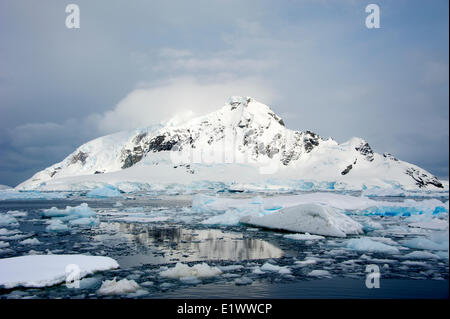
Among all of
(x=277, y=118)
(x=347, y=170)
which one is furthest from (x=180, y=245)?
(x=277, y=118)

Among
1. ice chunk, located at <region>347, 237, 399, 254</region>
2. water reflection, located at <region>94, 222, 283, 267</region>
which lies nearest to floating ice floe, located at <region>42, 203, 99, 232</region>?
water reflection, located at <region>94, 222, 283, 267</region>

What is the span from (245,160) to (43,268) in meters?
112

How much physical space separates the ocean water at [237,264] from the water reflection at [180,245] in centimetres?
3

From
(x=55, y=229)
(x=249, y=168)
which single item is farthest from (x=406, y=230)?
(x=249, y=168)

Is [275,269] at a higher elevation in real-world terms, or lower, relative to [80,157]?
lower

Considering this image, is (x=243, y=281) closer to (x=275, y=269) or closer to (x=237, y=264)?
(x=275, y=269)

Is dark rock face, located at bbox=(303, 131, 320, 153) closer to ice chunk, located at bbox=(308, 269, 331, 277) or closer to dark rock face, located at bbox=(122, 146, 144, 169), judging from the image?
dark rock face, located at bbox=(122, 146, 144, 169)

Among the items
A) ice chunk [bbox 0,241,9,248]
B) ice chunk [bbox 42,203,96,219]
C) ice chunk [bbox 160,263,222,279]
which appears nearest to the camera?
ice chunk [bbox 160,263,222,279]

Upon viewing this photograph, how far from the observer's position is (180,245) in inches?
452

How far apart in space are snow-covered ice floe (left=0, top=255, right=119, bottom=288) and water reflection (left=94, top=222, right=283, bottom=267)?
2.52 ft

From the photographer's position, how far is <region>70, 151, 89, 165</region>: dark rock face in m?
174

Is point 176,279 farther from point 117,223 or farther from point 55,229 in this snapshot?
point 117,223

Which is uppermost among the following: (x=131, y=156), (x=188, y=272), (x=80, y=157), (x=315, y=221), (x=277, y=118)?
(x=277, y=118)

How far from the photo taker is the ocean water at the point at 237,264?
6.39m
